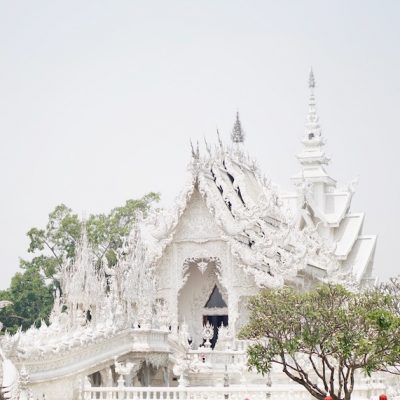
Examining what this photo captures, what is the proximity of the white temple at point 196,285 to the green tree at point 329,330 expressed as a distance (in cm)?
187

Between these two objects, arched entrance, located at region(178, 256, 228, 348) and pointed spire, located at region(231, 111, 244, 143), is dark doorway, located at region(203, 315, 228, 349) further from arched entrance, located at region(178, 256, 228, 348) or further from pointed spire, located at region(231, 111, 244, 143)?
pointed spire, located at region(231, 111, 244, 143)

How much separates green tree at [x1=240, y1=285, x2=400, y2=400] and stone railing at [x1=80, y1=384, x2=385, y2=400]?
4.33 feet

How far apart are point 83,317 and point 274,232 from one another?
21.8 feet

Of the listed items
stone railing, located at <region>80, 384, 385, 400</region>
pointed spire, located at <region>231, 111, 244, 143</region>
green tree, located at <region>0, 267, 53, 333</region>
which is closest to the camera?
stone railing, located at <region>80, 384, 385, 400</region>

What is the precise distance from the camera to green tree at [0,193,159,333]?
39.3 meters

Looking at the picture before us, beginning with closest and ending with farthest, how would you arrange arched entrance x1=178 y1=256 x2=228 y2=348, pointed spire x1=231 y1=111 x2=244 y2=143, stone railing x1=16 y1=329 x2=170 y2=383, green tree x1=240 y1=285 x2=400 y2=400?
green tree x1=240 y1=285 x2=400 y2=400 < stone railing x1=16 y1=329 x2=170 y2=383 < arched entrance x1=178 y1=256 x2=228 y2=348 < pointed spire x1=231 y1=111 x2=244 y2=143

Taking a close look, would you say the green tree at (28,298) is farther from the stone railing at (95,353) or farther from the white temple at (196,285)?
the stone railing at (95,353)

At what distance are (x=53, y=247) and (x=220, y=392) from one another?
19831mm

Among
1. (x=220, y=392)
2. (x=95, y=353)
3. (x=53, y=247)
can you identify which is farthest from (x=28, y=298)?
(x=220, y=392)

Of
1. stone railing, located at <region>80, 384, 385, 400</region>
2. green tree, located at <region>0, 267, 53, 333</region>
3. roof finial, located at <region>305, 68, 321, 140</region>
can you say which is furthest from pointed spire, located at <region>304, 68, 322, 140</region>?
stone railing, located at <region>80, 384, 385, 400</region>

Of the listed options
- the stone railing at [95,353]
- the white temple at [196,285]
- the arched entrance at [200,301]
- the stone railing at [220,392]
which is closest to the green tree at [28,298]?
the white temple at [196,285]

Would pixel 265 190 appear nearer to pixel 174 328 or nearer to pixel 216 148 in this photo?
pixel 216 148

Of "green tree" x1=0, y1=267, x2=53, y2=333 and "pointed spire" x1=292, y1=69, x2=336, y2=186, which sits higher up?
"pointed spire" x1=292, y1=69, x2=336, y2=186

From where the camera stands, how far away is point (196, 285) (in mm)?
31266
